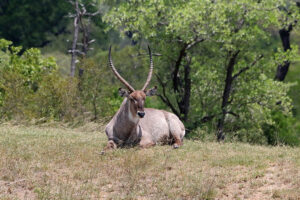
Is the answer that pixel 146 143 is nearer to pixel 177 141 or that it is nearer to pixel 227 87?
pixel 177 141

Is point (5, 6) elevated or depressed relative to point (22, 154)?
elevated

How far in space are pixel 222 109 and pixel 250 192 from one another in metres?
11.2

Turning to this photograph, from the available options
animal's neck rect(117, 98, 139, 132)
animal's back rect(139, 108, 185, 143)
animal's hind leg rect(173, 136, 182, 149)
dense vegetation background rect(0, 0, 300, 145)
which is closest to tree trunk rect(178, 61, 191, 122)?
dense vegetation background rect(0, 0, 300, 145)

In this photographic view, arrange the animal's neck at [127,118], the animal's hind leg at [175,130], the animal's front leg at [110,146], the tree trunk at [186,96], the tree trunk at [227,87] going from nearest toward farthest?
1. the animal's front leg at [110,146]
2. the animal's neck at [127,118]
3. the animal's hind leg at [175,130]
4. the tree trunk at [227,87]
5. the tree trunk at [186,96]

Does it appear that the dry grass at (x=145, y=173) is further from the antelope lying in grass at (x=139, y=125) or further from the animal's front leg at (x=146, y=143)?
the antelope lying in grass at (x=139, y=125)

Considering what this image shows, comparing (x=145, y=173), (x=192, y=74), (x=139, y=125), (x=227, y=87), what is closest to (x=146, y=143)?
(x=139, y=125)

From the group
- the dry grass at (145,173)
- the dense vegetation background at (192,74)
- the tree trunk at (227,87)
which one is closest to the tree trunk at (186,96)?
the dense vegetation background at (192,74)

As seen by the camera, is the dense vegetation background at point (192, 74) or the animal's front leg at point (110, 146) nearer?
the animal's front leg at point (110, 146)

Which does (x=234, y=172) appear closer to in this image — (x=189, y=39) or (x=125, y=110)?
(x=125, y=110)

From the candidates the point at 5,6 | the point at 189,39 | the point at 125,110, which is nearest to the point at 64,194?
the point at 125,110

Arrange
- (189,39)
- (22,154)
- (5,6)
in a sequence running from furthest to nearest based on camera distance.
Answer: (5,6) < (189,39) < (22,154)

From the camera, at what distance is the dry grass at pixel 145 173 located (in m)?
8.45

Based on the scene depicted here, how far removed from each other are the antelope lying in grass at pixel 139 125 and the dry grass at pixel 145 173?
519 millimetres

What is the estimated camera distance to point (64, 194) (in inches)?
321
